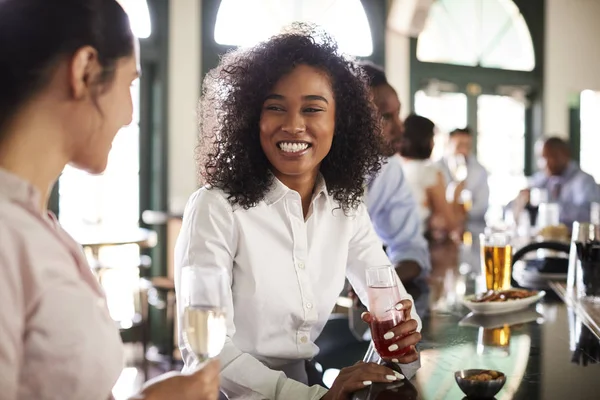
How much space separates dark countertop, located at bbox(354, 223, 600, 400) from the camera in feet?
4.26

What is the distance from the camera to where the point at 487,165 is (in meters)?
8.86

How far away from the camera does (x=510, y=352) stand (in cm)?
161

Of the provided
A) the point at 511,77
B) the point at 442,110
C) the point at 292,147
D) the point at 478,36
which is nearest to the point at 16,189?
the point at 292,147

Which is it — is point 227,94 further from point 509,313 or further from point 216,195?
point 509,313

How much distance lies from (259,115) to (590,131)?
8605 millimetres

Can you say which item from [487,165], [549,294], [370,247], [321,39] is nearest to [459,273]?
[549,294]

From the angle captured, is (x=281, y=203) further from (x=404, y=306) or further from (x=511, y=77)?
(x=511, y=77)

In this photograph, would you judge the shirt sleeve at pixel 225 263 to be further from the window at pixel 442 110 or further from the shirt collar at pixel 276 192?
the window at pixel 442 110

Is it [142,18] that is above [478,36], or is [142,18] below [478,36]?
below

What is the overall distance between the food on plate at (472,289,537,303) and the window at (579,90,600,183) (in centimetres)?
786

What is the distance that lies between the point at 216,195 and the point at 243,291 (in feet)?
0.74

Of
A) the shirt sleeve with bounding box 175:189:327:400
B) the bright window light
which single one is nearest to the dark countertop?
the shirt sleeve with bounding box 175:189:327:400

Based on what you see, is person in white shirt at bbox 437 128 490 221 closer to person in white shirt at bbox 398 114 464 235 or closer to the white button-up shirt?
person in white shirt at bbox 398 114 464 235

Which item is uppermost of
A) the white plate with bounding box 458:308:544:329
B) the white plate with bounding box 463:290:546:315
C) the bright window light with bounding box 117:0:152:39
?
the bright window light with bounding box 117:0:152:39
